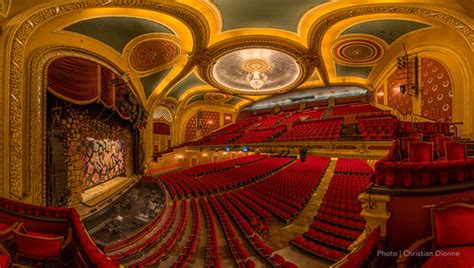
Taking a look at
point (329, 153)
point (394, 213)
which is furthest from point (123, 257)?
point (329, 153)

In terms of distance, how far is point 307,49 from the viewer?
5.55 meters

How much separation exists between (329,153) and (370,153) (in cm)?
76

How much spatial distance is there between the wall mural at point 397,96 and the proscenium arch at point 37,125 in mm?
8286

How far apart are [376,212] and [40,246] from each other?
2678mm

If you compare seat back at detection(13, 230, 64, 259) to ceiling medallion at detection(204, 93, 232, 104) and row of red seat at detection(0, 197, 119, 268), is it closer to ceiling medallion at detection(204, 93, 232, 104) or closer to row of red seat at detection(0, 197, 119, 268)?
row of red seat at detection(0, 197, 119, 268)

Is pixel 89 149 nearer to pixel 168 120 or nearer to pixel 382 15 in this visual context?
pixel 168 120

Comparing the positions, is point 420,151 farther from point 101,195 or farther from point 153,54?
point 153,54

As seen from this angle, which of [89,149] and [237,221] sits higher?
[89,149]

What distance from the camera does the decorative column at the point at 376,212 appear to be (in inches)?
51.4

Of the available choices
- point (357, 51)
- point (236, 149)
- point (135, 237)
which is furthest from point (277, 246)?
point (357, 51)

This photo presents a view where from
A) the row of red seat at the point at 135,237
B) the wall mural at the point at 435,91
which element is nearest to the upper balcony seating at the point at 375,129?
the wall mural at the point at 435,91

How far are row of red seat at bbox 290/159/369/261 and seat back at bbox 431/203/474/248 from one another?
4.82ft

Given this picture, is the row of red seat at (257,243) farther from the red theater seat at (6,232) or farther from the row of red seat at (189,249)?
the red theater seat at (6,232)

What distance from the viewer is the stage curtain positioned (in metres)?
3.28
